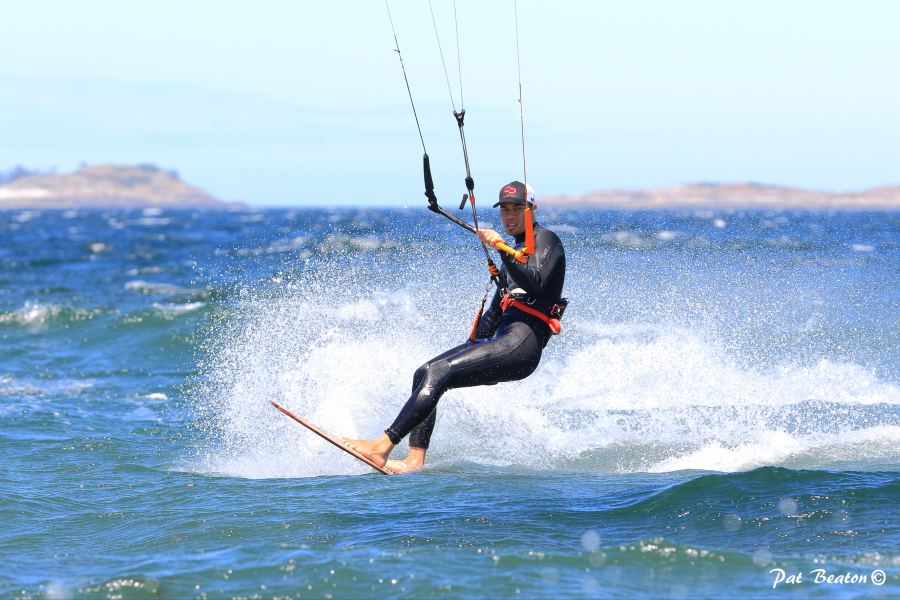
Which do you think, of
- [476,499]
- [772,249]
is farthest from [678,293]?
[772,249]

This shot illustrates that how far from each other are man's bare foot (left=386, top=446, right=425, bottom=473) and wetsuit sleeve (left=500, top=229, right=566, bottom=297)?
54.0 inches

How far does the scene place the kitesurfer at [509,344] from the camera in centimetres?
703

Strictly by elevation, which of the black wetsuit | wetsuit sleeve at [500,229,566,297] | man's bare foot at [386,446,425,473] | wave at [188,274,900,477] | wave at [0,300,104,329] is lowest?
wave at [0,300,104,329]

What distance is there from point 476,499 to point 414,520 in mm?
583

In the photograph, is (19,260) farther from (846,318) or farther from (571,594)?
(571,594)

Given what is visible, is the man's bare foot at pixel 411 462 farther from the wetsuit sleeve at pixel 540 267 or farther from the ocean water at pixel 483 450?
the wetsuit sleeve at pixel 540 267

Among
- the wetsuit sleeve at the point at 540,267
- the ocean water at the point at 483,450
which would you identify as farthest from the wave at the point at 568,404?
the wetsuit sleeve at the point at 540,267

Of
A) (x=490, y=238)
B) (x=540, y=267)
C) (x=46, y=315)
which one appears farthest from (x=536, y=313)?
(x=46, y=315)

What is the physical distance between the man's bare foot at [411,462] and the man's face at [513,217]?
1.67 meters

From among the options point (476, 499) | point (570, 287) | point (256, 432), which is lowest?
point (570, 287)

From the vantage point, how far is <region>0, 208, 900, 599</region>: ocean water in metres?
5.32

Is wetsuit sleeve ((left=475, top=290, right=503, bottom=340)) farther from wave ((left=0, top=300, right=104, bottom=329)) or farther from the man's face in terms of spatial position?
wave ((left=0, top=300, right=104, bottom=329))

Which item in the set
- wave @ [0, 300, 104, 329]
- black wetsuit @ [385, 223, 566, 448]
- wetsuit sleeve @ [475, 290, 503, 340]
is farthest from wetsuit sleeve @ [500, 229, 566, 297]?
wave @ [0, 300, 104, 329]

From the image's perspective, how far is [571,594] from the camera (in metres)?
4.93
